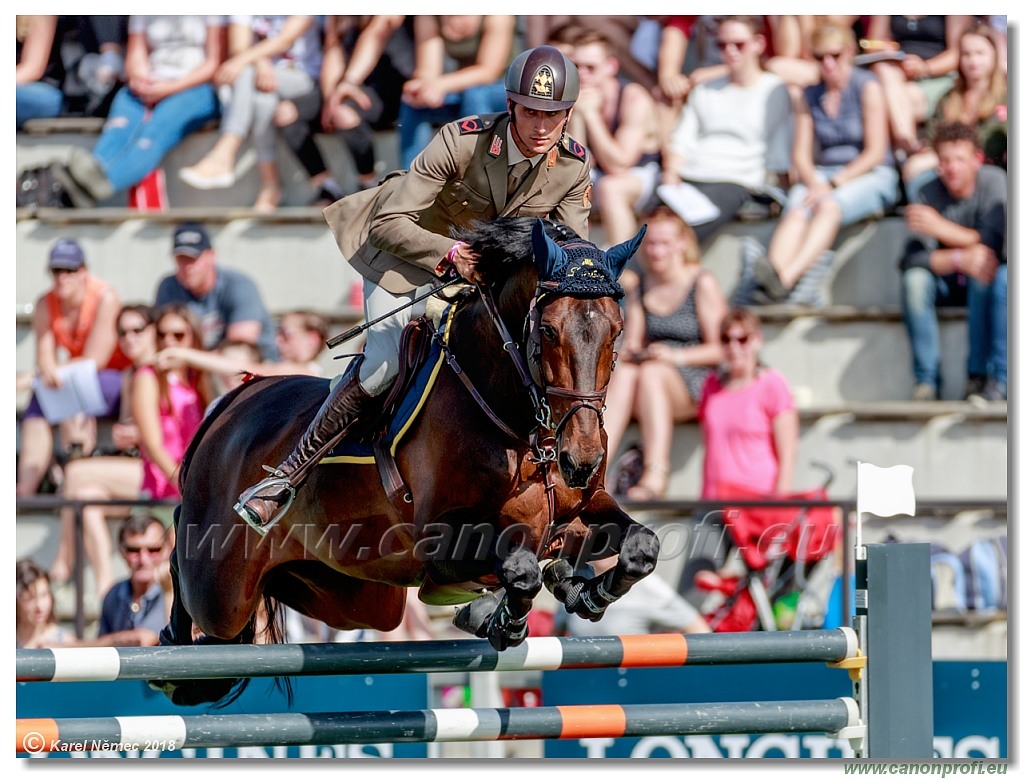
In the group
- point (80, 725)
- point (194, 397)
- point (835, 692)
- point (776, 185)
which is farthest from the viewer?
point (776, 185)

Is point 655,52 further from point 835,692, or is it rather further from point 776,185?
point 835,692

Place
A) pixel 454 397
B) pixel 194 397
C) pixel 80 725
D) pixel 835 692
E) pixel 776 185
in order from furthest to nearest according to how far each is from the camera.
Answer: pixel 776 185 → pixel 194 397 → pixel 835 692 → pixel 454 397 → pixel 80 725

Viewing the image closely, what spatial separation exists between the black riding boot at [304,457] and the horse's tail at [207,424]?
A: 2.99 feet

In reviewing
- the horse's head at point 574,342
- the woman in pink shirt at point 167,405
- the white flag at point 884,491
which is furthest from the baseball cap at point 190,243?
the white flag at point 884,491

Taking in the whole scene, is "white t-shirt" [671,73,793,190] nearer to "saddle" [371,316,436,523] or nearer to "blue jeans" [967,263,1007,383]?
"blue jeans" [967,263,1007,383]

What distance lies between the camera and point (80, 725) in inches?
169

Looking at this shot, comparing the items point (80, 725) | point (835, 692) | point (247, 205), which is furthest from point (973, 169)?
point (80, 725)

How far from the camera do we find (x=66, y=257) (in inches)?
327

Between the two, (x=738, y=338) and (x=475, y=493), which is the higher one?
(x=738, y=338)

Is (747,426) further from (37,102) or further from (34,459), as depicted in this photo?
(37,102)

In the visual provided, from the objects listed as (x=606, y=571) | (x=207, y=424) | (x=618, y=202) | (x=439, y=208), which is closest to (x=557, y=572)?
(x=606, y=571)

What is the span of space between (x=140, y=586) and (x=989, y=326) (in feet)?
15.1

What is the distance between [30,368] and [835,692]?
4642 mm

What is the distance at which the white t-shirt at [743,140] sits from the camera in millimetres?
8664
